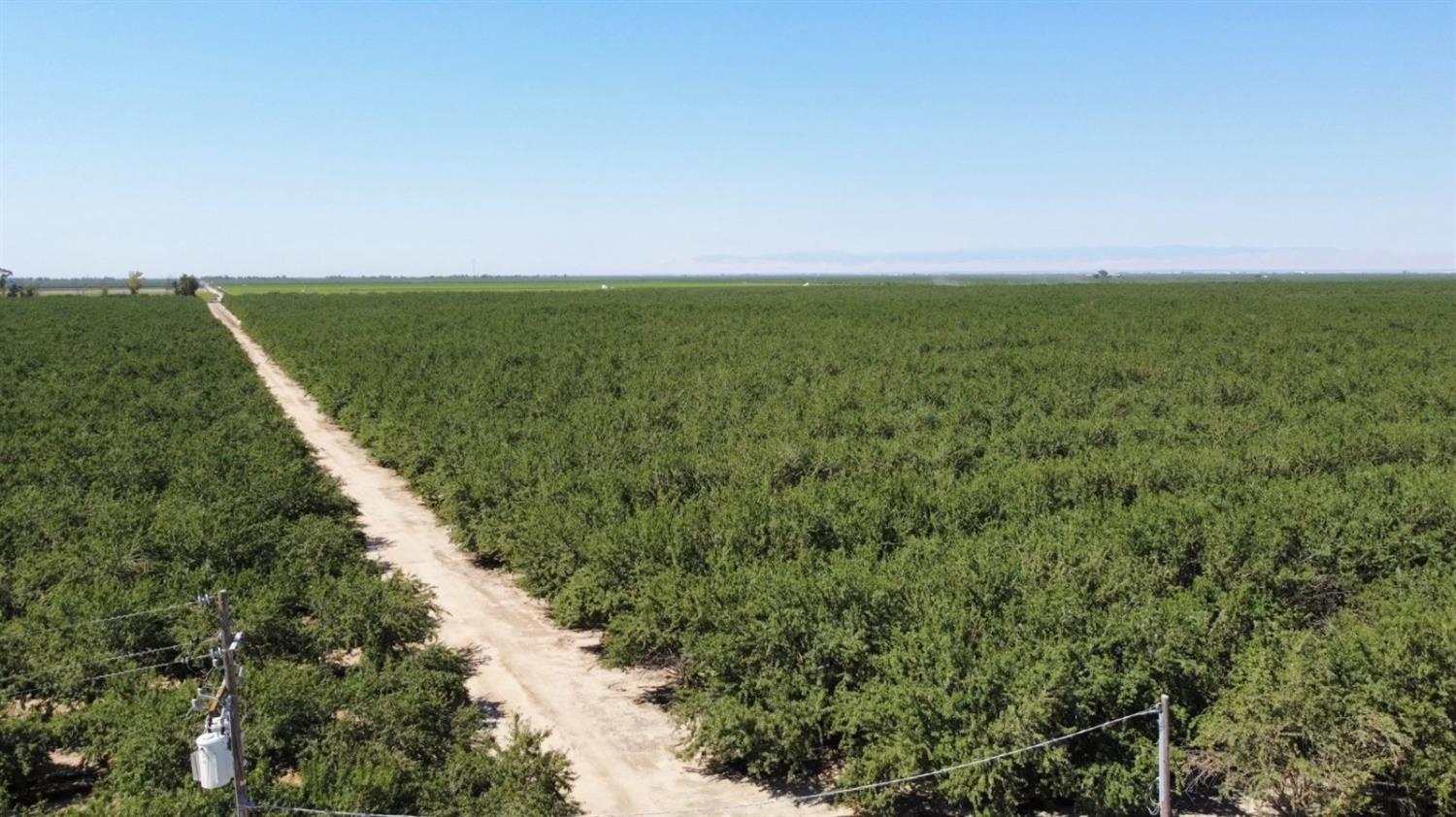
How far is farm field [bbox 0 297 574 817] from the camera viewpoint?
10484 millimetres

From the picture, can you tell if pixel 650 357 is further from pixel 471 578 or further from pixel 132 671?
pixel 132 671

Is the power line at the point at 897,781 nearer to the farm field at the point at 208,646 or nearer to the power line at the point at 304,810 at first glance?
the farm field at the point at 208,646

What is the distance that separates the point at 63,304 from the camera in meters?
96.6

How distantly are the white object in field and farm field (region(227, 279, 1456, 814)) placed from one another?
5749 mm

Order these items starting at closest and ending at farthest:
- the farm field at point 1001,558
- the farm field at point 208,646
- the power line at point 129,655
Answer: the farm field at point 208,646
the farm field at point 1001,558
the power line at point 129,655

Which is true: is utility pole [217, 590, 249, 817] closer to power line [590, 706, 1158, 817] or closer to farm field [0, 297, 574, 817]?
farm field [0, 297, 574, 817]

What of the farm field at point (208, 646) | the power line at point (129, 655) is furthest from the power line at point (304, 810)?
the power line at point (129, 655)

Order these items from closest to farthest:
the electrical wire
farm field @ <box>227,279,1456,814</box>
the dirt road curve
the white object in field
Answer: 1. the white object in field
2. the electrical wire
3. farm field @ <box>227,279,1456,814</box>
4. the dirt road curve

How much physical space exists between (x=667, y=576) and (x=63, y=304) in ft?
343

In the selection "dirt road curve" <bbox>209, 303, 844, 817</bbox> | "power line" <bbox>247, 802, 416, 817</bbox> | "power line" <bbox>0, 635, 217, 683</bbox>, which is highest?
"power line" <bbox>0, 635, 217, 683</bbox>

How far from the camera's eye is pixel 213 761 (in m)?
7.51

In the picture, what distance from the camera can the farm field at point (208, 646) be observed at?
413 inches

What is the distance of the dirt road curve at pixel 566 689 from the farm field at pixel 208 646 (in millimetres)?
747

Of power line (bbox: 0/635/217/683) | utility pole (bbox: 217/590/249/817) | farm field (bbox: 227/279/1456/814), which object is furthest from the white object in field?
farm field (bbox: 227/279/1456/814)
